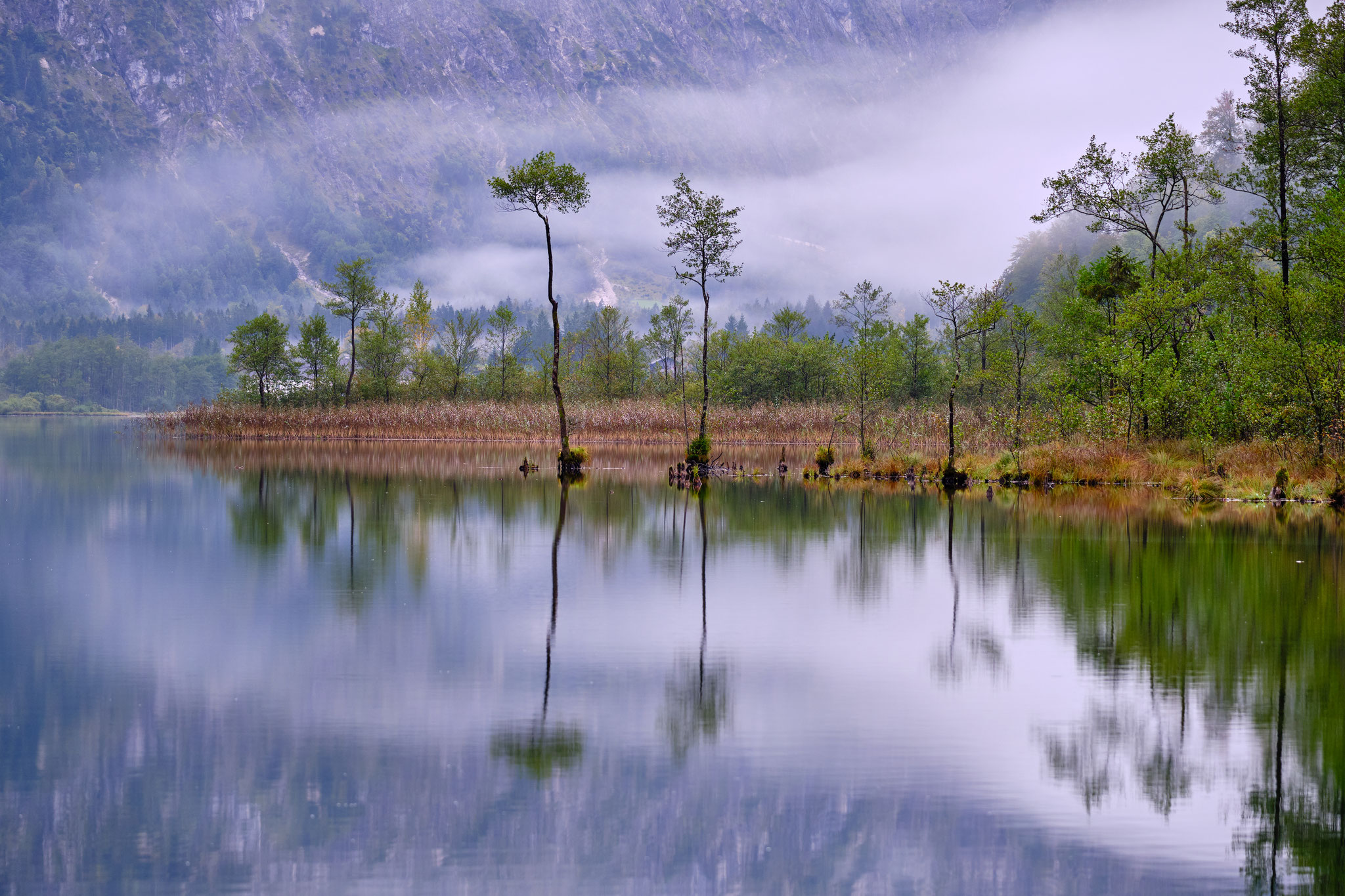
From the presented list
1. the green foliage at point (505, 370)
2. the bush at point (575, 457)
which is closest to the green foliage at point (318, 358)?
the green foliage at point (505, 370)

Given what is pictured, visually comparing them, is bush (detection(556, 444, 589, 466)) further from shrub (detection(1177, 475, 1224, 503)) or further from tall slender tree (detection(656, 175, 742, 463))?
shrub (detection(1177, 475, 1224, 503))

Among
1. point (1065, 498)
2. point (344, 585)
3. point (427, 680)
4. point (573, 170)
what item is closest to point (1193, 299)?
point (1065, 498)

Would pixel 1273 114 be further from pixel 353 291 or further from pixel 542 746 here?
pixel 353 291

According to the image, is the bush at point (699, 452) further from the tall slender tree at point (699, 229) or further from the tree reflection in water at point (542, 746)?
the tree reflection in water at point (542, 746)

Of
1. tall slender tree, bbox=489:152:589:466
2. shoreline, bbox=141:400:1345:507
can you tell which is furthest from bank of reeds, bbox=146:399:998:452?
tall slender tree, bbox=489:152:589:466

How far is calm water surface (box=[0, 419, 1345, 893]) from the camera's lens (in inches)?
255

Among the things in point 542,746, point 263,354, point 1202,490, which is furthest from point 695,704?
point 263,354

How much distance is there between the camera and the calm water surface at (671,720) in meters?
6.49

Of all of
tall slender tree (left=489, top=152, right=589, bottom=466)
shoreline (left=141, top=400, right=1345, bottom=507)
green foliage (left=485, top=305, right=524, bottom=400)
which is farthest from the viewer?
green foliage (left=485, top=305, right=524, bottom=400)

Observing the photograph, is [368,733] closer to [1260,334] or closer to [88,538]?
[88,538]

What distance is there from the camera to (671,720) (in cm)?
894

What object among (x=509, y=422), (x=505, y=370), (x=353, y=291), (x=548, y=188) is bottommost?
(x=509, y=422)

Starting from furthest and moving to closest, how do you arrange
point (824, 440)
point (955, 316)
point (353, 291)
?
point (353, 291) < point (824, 440) < point (955, 316)

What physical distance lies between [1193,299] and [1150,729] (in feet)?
102
